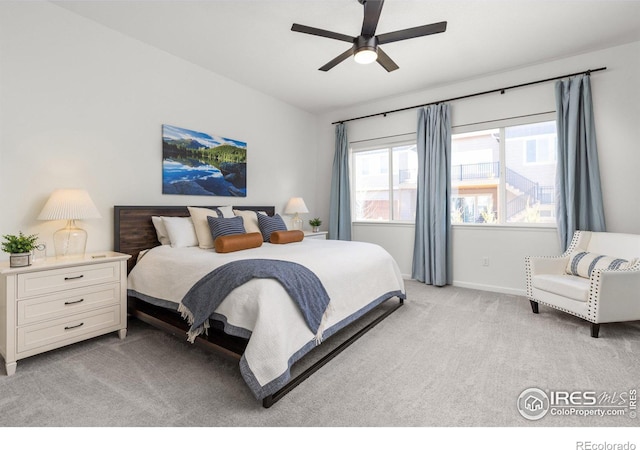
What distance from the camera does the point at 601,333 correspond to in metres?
2.65

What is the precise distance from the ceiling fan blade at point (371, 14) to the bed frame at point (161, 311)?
7.54ft

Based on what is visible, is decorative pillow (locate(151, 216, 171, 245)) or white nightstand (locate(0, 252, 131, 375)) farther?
decorative pillow (locate(151, 216, 171, 245))

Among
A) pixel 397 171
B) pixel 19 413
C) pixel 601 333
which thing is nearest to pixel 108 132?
pixel 19 413

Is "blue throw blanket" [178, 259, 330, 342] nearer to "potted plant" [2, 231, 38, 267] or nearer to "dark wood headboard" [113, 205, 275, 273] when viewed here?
"potted plant" [2, 231, 38, 267]

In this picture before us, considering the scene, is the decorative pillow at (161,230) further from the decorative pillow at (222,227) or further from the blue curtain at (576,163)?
the blue curtain at (576,163)

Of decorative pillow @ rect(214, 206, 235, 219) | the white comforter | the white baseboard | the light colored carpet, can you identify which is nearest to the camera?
the light colored carpet

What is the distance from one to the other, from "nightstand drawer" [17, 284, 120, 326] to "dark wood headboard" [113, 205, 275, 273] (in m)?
0.50

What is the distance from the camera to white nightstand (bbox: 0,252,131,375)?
206 centimetres

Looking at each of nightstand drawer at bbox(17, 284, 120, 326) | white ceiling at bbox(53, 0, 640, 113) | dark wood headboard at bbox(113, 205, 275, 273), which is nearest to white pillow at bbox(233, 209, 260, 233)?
dark wood headboard at bbox(113, 205, 275, 273)

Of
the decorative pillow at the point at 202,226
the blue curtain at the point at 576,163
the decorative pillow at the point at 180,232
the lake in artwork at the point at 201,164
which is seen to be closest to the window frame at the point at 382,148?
the blue curtain at the point at 576,163

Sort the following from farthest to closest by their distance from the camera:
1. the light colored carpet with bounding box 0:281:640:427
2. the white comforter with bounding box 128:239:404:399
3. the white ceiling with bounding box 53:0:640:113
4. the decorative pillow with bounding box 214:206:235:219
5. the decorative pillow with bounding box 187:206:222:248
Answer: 1. the decorative pillow with bounding box 214:206:235:219
2. the decorative pillow with bounding box 187:206:222:248
3. the white ceiling with bounding box 53:0:640:113
4. the white comforter with bounding box 128:239:404:399
5. the light colored carpet with bounding box 0:281:640:427

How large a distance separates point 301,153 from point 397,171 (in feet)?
5.39

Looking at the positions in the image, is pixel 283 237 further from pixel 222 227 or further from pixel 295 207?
pixel 295 207
